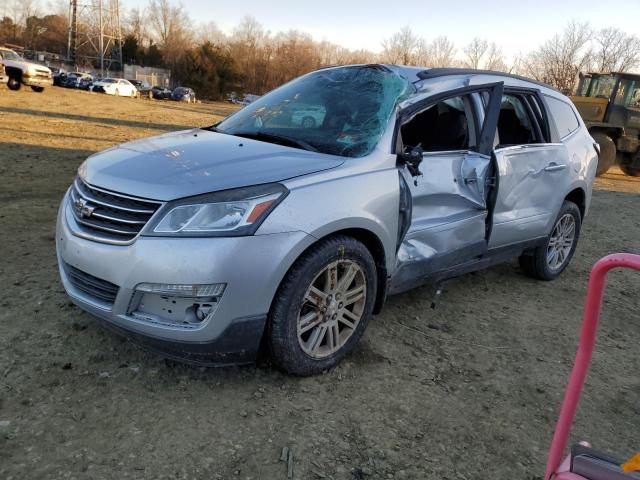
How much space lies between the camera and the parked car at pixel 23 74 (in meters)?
23.3

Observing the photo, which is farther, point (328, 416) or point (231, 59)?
point (231, 59)

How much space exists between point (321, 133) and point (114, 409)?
1.96 meters

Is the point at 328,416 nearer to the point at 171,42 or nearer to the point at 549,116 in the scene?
the point at 549,116

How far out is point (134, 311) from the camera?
8.39ft

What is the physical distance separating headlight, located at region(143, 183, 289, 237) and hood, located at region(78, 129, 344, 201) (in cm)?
6

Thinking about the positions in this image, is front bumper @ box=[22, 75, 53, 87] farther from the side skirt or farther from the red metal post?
the red metal post

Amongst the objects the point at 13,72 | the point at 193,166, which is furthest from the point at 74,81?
the point at 193,166

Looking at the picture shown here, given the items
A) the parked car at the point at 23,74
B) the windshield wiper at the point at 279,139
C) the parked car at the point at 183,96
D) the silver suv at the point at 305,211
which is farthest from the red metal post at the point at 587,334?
the parked car at the point at 183,96

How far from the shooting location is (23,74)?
76.8ft

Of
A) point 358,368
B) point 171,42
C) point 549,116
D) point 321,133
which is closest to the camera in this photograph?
point 358,368

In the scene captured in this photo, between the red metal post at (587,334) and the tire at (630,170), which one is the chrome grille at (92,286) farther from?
the tire at (630,170)

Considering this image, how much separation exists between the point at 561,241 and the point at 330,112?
2.79 metres

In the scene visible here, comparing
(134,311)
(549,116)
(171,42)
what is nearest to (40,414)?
(134,311)

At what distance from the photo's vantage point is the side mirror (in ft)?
10.4
